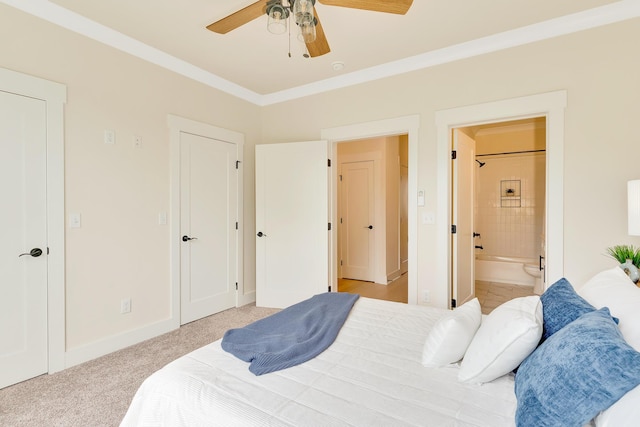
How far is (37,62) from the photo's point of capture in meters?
2.36

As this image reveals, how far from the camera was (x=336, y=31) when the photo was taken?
2768mm

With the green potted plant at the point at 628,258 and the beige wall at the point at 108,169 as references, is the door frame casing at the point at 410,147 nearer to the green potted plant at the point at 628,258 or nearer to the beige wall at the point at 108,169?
the green potted plant at the point at 628,258

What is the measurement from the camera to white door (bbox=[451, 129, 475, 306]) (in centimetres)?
325

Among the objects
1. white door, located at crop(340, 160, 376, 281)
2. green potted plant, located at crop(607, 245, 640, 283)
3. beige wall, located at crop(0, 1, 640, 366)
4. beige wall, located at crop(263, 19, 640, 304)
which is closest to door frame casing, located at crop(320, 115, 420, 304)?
beige wall, located at crop(0, 1, 640, 366)

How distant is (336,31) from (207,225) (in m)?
2.39

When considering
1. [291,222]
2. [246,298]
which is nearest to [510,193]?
[291,222]

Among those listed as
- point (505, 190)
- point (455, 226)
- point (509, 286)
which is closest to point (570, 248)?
point (455, 226)

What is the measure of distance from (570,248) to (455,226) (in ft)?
3.05

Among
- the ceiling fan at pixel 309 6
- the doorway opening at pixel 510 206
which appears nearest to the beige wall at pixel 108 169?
the ceiling fan at pixel 309 6

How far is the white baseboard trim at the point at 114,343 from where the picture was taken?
254cm

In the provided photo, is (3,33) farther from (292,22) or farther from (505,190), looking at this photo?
(505,190)

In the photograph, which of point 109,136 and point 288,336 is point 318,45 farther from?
point 109,136

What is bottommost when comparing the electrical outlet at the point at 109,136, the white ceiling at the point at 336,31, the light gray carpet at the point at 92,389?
the light gray carpet at the point at 92,389

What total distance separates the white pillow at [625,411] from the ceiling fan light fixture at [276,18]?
6.61 ft
